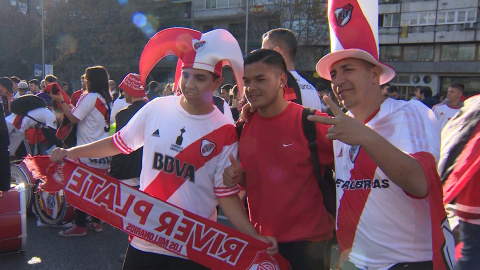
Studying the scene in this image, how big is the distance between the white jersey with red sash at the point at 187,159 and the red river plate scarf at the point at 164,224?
69mm

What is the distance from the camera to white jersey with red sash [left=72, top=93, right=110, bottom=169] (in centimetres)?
521

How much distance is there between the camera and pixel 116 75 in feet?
110

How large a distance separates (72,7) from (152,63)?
34.6 meters

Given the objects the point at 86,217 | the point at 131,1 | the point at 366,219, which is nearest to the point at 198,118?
the point at 366,219

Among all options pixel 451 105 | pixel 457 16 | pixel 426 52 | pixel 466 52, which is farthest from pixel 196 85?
pixel 426 52

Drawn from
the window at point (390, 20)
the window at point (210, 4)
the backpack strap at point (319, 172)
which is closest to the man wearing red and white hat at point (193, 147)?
the backpack strap at point (319, 172)

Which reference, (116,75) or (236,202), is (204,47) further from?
(116,75)

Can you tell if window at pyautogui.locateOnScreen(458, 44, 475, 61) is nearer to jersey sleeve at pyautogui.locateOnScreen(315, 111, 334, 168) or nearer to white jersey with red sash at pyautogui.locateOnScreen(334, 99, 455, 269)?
jersey sleeve at pyautogui.locateOnScreen(315, 111, 334, 168)

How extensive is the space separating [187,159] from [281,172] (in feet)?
1.87

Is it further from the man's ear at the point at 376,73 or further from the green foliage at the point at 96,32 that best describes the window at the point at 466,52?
the man's ear at the point at 376,73

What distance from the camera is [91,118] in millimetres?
5336

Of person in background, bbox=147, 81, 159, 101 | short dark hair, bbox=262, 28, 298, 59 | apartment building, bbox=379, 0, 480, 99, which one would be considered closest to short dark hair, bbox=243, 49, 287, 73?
short dark hair, bbox=262, 28, 298, 59

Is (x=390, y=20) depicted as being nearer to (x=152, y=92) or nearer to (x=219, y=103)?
(x=152, y=92)

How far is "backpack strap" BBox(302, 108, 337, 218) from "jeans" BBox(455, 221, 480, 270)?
671 millimetres
